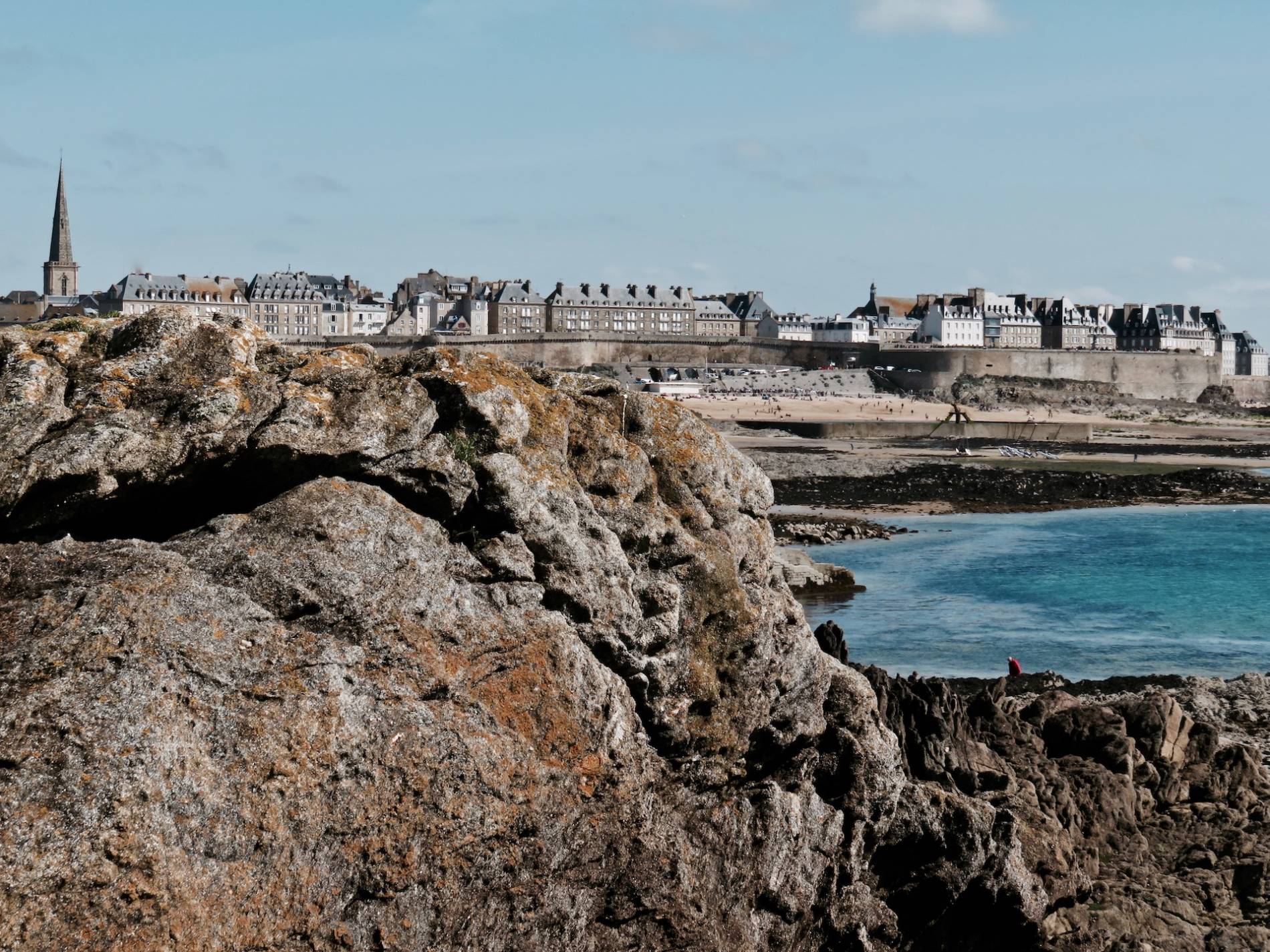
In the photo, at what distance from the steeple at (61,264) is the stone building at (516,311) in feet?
168

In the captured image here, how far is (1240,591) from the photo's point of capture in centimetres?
3409

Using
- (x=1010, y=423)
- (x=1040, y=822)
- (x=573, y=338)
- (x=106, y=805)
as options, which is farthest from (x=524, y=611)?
(x=573, y=338)

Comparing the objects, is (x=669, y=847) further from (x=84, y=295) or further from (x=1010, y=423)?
(x=84, y=295)

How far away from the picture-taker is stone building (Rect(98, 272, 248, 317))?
475 feet

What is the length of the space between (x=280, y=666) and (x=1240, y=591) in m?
30.9

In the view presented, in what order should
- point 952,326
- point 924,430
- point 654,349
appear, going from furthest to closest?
point 952,326
point 654,349
point 924,430

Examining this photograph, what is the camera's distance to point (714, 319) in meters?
175

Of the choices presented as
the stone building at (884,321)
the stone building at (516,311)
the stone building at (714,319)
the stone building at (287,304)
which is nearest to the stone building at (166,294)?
the stone building at (287,304)

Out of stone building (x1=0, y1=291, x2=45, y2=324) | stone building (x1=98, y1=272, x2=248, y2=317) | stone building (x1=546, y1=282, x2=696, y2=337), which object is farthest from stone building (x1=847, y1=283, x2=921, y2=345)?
stone building (x1=0, y1=291, x2=45, y2=324)

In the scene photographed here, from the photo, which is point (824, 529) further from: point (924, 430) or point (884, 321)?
point (884, 321)

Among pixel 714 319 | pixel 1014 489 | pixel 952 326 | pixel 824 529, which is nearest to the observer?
pixel 824 529

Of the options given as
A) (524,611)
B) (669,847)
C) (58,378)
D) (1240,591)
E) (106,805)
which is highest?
(58,378)

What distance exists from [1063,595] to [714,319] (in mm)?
143144

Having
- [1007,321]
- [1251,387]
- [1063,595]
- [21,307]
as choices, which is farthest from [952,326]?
[1063,595]
